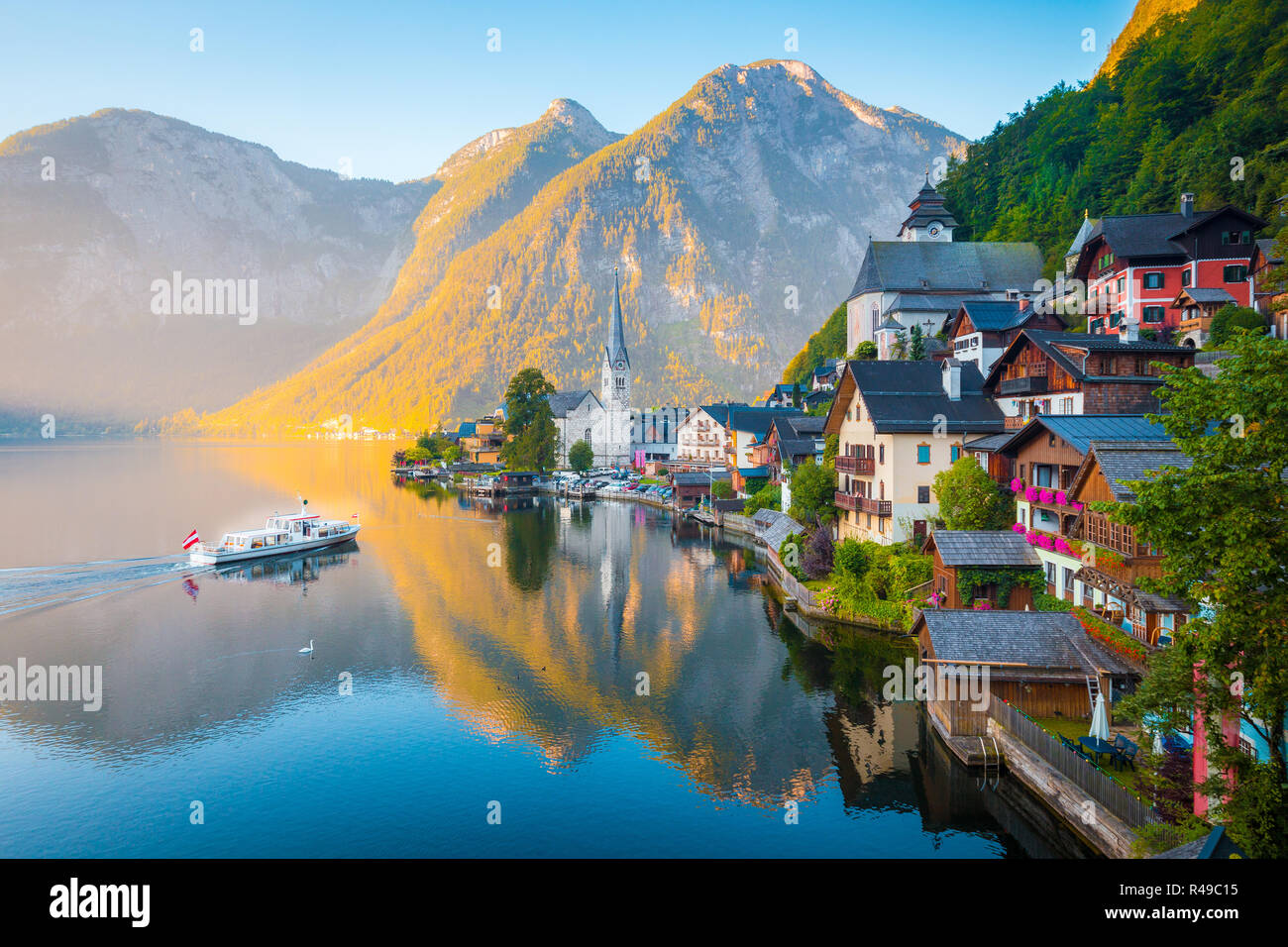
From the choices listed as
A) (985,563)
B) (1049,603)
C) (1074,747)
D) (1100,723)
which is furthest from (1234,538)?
(985,563)

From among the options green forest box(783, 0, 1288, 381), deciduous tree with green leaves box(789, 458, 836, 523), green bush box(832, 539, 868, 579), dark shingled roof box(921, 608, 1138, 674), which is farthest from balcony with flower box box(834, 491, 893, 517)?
green forest box(783, 0, 1288, 381)

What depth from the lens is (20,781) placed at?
1101 inches

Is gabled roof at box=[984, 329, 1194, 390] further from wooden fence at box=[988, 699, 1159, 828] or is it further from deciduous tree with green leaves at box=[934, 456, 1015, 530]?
wooden fence at box=[988, 699, 1159, 828]

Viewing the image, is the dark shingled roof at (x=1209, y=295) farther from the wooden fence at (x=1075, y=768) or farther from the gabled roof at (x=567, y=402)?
the gabled roof at (x=567, y=402)

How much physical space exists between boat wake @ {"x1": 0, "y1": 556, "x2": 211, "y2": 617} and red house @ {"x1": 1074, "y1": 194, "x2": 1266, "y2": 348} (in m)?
73.8

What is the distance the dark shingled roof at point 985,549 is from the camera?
1412 inches

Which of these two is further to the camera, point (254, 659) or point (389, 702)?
point (254, 659)

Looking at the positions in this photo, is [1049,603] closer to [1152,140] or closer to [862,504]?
[862,504]

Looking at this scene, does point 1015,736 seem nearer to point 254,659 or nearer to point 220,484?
point 254,659

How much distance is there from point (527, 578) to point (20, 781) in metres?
36.7

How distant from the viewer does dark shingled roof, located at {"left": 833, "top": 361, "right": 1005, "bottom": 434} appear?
48062 millimetres

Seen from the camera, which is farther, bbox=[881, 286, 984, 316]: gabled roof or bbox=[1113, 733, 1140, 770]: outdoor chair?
bbox=[881, 286, 984, 316]: gabled roof

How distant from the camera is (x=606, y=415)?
17988cm
